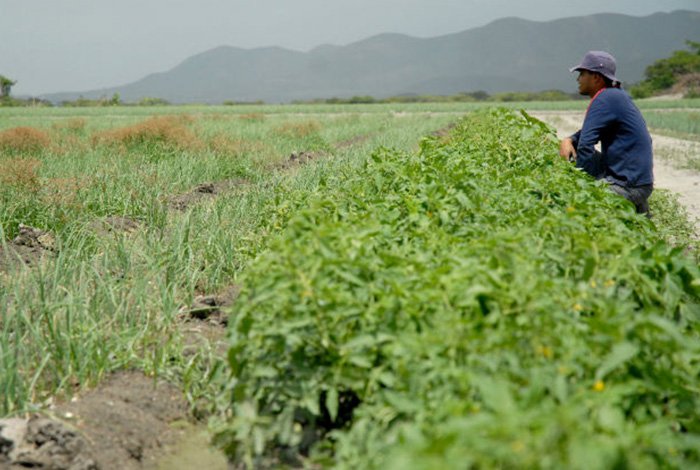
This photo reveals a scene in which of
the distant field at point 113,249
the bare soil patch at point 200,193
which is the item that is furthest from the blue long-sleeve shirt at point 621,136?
the bare soil patch at point 200,193

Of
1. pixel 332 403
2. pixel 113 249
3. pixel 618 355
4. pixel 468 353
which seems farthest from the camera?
pixel 113 249

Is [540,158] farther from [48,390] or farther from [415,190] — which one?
[48,390]

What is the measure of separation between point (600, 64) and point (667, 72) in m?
82.4

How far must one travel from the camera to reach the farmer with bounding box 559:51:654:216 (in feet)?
16.6

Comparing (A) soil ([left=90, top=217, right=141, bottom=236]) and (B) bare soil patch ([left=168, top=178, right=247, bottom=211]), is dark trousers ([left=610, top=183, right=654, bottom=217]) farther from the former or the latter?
(A) soil ([left=90, top=217, right=141, bottom=236])

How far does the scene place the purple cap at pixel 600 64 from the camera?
16.9 feet

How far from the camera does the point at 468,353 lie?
1.99 meters

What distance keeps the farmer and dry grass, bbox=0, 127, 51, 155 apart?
27.6 ft

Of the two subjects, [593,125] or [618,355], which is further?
[593,125]

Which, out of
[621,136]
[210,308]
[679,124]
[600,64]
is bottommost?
[210,308]

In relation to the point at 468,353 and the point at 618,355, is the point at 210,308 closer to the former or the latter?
the point at 468,353

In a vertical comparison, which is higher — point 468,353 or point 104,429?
point 468,353

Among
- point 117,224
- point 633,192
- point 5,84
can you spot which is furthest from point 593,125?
point 5,84

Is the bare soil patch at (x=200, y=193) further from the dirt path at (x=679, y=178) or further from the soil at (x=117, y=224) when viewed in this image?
the dirt path at (x=679, y=178)
